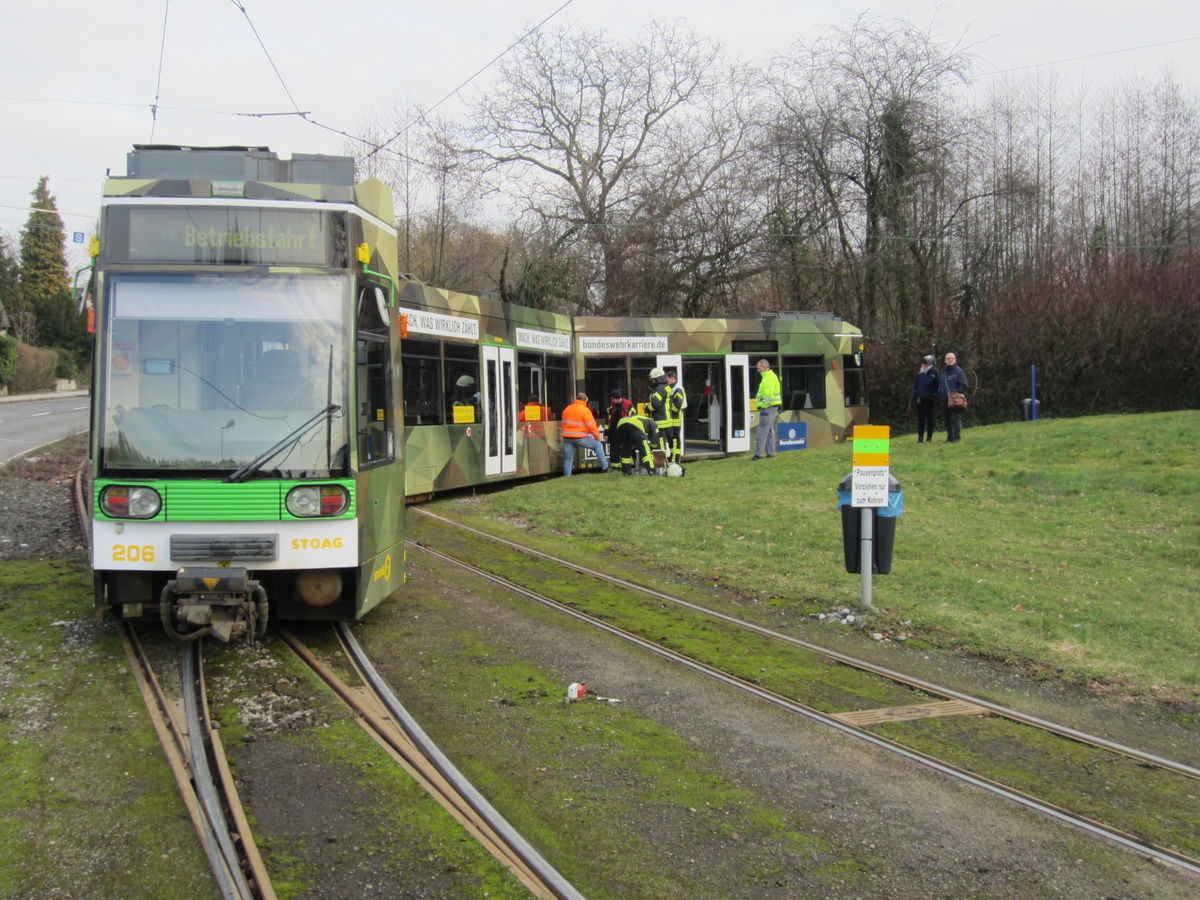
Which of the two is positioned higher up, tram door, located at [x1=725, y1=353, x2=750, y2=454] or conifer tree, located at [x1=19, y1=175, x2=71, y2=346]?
conifer tree, located at [x1=19, y1=175, x2=71, y2=346]

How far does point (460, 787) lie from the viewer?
4.84 metres

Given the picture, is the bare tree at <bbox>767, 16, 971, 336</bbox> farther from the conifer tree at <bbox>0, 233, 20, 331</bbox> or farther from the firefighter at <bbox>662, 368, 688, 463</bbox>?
the conifer tree at <bbox>0, 233, 20, 331</bbox>

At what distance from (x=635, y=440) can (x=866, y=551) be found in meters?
9.81

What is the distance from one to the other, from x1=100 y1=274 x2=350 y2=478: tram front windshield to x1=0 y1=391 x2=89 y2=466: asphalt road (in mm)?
15979

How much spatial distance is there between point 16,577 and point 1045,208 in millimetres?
31144

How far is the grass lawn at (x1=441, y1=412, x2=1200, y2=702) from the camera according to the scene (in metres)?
8.03

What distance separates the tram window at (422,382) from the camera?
14.1 meters

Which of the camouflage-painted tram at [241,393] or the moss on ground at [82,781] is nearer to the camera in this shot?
the moss on ground at [82,781]

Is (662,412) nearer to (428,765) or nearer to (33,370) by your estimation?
(428,765)

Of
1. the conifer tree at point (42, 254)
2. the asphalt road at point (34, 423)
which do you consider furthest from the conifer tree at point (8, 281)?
the asphalt road at point (34, 423)

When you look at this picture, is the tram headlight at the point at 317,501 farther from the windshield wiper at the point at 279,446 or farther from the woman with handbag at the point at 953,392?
the woman with handbag at the point at 953,392

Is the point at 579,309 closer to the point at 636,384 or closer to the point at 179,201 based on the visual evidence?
the point at 636,384

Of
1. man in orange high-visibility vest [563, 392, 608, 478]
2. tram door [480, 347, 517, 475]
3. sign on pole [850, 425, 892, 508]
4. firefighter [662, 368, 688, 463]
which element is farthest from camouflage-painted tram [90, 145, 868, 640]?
man in orange high-visibility vest [563, 392, 608, 478]

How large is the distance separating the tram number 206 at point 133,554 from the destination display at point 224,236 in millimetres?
1861
